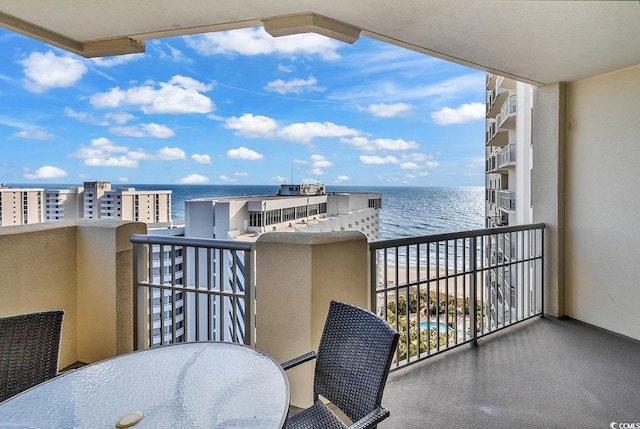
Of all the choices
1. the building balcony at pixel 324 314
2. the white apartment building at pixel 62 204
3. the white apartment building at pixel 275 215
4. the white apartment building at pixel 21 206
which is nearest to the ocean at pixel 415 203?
the white apartment building at pixel 275 215

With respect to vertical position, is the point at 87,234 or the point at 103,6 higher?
the point at 103,6

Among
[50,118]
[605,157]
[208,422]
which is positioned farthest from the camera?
[50,118]

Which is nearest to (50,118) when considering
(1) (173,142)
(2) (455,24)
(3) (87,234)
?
(1) (173,142)

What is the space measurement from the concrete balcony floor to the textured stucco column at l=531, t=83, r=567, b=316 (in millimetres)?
627

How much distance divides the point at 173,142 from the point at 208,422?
33669 mm

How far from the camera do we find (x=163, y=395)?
126cm

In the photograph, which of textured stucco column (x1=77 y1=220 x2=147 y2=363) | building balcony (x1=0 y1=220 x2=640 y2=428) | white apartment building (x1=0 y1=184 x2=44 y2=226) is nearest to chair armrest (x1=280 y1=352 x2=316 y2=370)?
building balcony (x1=0 y1=220 x2=640 y2=428)

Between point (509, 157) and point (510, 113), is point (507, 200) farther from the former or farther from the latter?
point (510, 113)

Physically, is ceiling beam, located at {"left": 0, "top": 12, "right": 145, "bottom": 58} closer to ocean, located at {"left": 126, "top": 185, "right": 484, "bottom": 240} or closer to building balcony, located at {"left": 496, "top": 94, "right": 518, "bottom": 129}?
building balcony, located at {"left": 496, "top": 94, "right": 518, "bottom": 129}

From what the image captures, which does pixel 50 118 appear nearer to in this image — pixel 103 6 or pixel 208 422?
pixel 103 6

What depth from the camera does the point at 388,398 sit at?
2461 millimetres

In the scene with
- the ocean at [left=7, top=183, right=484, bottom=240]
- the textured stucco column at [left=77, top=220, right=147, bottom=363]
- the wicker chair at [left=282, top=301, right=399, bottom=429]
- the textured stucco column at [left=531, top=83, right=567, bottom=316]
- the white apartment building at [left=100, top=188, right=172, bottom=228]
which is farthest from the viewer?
A: the ocean at [left=7, top=183, right=484, bottom=240]

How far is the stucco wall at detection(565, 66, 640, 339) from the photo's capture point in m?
3.36

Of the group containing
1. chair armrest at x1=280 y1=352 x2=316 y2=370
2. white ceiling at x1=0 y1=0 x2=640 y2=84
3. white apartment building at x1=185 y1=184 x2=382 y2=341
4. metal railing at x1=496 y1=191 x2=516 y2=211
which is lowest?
chair armrest at x1=280 y1=352 x2=316 y2=370
